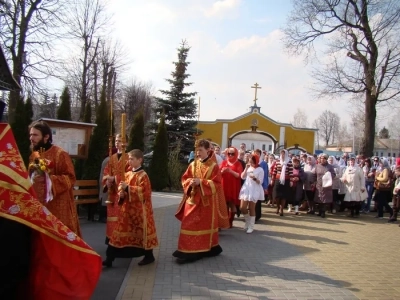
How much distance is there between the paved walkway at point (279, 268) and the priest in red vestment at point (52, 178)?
132 centimetres

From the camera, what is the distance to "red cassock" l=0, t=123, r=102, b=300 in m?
2.15

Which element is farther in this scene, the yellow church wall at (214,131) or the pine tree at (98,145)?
the yellow church wall at (214,131)

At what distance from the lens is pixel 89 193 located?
973 cm

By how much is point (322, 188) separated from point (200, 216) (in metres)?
7.11

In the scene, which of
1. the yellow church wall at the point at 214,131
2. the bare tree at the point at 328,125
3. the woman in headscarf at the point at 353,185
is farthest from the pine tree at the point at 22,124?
the bare tree at the point at 328,125

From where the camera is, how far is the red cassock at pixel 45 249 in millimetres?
2146

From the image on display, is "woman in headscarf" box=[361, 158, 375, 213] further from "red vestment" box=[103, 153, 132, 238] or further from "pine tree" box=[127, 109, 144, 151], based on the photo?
"red vestment" box=[103, 153, 132, 238]

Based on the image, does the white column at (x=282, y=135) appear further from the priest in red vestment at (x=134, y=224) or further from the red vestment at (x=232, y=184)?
the priest in red vestment at (x=134, y=224)

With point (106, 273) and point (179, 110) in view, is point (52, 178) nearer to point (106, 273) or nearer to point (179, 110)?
point (106, 273)

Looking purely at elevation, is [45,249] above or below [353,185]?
below

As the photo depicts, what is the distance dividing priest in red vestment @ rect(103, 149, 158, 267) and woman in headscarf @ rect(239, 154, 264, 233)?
369 cm

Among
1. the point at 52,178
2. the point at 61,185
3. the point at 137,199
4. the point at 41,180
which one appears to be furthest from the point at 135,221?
the point at 41,180

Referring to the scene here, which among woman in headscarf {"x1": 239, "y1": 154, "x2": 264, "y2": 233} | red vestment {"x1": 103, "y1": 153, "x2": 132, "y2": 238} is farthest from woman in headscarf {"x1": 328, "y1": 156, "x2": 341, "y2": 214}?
red vestment {"x1": 103, "y1": 153, "x2": 132, "y2": 238}

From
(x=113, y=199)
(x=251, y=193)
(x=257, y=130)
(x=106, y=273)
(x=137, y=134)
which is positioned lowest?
(x=106, y=273)
